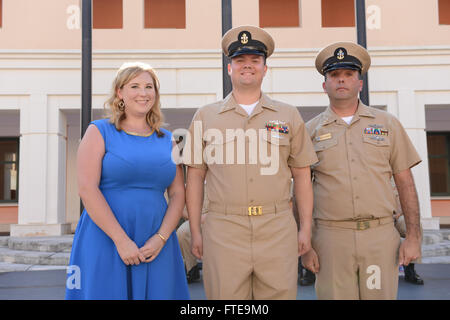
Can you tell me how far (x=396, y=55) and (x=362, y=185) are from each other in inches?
320

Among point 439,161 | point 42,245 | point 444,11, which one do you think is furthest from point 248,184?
point 439,161

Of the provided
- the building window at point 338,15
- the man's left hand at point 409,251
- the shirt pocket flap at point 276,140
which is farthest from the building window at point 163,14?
the man's left hand at point 409,251

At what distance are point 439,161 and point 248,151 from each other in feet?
39.1

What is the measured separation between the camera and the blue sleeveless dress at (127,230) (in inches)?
81.7

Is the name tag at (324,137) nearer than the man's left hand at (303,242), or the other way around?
the man's left hand at (303,242)

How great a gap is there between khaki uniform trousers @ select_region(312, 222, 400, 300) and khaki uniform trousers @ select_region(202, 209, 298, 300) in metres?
0.35

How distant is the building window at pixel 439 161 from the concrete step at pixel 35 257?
1064 cm

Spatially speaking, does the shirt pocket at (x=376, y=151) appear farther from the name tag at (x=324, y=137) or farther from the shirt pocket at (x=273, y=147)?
the shirt pocket at (x=273, y=147)

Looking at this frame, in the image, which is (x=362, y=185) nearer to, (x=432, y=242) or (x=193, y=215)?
(x=193, y=215)

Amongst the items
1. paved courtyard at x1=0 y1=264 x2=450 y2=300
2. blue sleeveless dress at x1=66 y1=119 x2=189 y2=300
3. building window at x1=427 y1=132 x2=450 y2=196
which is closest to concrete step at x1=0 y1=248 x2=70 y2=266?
paved courtyard at x1=0 y1=264 x2=450 y2=300

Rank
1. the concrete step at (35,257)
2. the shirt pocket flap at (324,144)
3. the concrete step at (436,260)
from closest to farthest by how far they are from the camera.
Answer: the shirt pocket flap at (324,144) → the concrete step at (436,260) → the concrete step at (35,257)

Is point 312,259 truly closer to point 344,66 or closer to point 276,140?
point 276,140

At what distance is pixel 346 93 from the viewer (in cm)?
251
